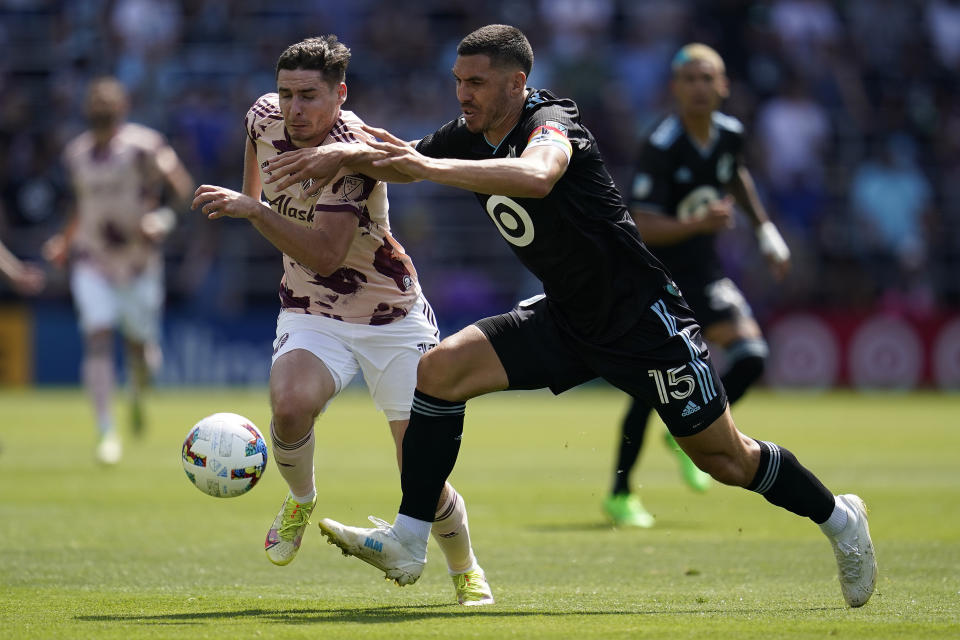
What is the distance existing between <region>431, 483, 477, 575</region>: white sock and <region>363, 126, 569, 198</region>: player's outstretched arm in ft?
5.12

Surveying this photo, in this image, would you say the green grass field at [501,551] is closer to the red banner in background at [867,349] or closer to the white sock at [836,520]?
the white sock at [836,520]

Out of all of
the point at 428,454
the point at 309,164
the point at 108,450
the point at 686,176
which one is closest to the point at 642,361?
the point at 428,454

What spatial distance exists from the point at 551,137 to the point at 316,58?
47.4 inches

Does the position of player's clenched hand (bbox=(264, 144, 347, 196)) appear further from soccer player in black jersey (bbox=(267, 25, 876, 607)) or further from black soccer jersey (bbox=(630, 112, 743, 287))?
black soccer jersey (bbox=(630, 112, 743, 287))

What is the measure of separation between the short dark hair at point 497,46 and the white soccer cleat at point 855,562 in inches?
98.0

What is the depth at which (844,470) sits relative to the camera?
12484 millimetres

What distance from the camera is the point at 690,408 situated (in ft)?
20.1

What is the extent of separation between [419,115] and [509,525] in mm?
14563

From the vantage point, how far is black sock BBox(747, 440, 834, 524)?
6.25 m

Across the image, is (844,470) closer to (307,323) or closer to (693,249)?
(693,249)

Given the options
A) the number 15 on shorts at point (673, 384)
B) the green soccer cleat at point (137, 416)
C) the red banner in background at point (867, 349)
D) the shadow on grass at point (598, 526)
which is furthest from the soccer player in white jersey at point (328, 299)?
the red banner in background at point (867, 349)

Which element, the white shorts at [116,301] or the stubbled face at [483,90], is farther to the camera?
the white shorts at [116,301]

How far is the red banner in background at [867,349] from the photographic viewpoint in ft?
75.2

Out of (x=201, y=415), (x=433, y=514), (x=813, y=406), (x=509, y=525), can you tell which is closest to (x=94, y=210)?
(x=201, y=415)
